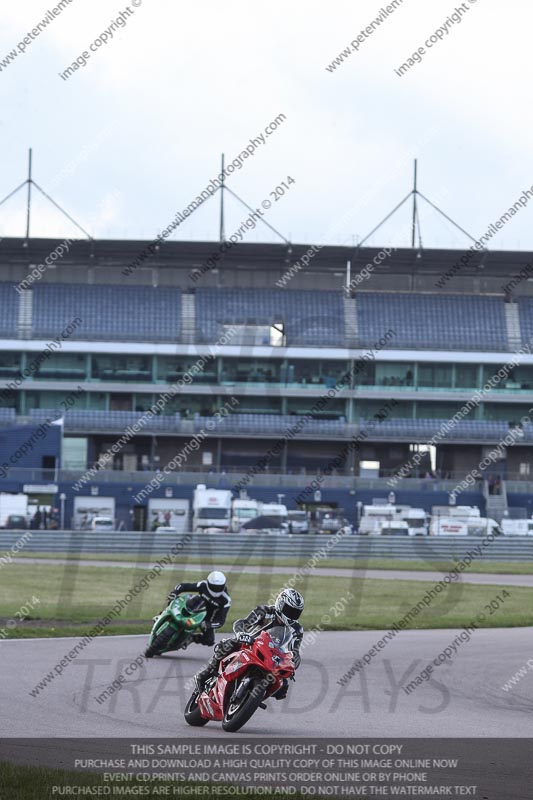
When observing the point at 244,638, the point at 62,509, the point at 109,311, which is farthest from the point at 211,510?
the point at 244,638

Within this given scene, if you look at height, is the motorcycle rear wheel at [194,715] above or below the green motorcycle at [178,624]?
below

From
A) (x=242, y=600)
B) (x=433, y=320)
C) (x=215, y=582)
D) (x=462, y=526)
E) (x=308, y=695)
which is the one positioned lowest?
(x=308, y=695)

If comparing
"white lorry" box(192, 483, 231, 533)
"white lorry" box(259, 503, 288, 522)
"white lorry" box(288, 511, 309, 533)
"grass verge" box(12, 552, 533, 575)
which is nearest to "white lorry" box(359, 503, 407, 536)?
"white lorry" box(288, 511, 309, 533)

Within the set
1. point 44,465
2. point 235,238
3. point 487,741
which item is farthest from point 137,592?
point 235,238

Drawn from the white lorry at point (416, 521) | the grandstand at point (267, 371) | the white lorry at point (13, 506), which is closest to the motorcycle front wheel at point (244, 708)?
the white lorry at point (13, 506)

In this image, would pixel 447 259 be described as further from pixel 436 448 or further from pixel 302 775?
pixel 302 775

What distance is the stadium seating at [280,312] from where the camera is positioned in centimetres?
6688

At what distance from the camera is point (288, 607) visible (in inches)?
419

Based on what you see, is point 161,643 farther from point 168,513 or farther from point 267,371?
point 267,371

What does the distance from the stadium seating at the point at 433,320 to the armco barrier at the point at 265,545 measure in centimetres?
2333

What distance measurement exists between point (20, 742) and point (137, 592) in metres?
18.1

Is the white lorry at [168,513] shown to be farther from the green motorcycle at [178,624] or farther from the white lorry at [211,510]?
the green motorcycle at [178,624]

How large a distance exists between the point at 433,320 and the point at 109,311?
58.4 feet

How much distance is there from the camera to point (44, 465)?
188 feet
